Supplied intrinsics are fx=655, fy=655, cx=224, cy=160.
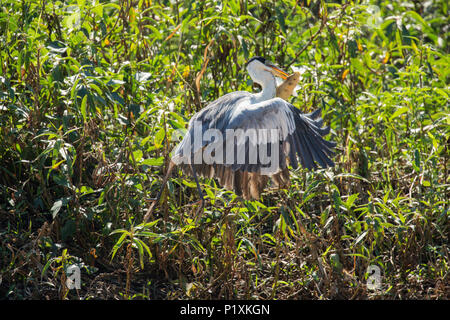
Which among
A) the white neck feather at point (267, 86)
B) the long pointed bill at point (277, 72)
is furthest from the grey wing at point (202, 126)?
the long pointed bill at point (277, 72)

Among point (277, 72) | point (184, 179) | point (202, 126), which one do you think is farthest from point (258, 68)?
point (184, 179)

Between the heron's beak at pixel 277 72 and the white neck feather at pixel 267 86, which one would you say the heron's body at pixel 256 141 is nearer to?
the white neck feather at pixel 267 86

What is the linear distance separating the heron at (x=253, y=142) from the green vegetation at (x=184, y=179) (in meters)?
0.13

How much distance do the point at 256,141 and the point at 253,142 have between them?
2cm

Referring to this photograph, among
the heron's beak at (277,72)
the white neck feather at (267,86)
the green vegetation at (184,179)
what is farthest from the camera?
the heron's beak at (277,72)

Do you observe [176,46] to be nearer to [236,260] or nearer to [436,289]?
[236,260]

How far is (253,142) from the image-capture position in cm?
409

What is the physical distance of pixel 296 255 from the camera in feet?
14.1

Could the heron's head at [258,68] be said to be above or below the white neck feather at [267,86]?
above

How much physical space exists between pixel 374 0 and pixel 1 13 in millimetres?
3415

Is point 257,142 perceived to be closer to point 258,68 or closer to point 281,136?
point 281,136

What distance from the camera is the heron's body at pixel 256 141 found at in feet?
13.2

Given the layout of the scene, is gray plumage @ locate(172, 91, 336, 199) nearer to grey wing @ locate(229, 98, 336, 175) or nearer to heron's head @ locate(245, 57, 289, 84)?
grey wing @ locate(229, 98, 336, 175)

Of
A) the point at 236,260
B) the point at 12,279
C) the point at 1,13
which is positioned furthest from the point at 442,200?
the point at 1,13
